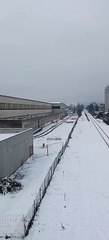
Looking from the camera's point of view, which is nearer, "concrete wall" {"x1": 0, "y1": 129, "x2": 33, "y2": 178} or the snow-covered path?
the snow-covered path

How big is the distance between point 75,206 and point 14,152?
8.77m

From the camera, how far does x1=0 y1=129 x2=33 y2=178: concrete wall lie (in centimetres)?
1988

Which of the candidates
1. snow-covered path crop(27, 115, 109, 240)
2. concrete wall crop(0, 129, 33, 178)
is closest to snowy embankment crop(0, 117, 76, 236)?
concrete wall crop(0, 129, 33, 178)

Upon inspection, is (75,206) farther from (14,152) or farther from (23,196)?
(14,152)

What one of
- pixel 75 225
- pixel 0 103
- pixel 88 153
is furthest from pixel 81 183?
pixel 0 103

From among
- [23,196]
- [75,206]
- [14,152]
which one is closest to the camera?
[75,206]

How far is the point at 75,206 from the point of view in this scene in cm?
1485

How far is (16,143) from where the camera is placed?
23500mm

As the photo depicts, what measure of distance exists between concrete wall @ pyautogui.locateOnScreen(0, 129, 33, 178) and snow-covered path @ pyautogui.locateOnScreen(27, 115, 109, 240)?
2.90 m

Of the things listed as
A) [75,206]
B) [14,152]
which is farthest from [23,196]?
[14,152]

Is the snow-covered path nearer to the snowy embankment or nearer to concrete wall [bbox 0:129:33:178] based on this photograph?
the snowy embankment

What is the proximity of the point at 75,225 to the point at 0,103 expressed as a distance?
30.8 meters

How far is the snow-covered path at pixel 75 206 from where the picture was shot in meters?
11.8

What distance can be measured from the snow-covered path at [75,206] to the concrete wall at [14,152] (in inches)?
114
